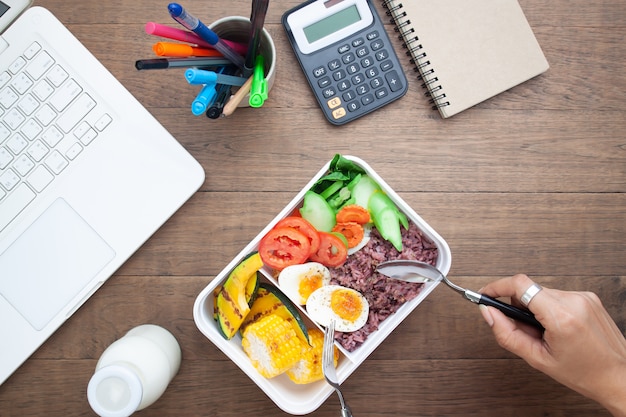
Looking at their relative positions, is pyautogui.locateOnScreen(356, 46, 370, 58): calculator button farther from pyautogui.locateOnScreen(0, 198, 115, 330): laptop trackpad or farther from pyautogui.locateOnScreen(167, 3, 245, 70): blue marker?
pyautogui.locateOnScreen(0, 198, 115, 330): laptop trackpad

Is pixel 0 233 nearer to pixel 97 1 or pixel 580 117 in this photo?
pixel 97 1

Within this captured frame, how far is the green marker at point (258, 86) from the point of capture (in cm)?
69

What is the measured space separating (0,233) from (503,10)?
0.87m

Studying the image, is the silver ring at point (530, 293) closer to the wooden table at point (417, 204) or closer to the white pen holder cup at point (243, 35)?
the wooden table at point (417, 204)

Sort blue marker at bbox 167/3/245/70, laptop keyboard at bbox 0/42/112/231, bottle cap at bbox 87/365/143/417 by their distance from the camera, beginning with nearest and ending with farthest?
blue marker at bbox 167/3/245/70 → bottle cap at bbox 87/365/143/417 → laptop keyboard at bbox 0/42/112/231

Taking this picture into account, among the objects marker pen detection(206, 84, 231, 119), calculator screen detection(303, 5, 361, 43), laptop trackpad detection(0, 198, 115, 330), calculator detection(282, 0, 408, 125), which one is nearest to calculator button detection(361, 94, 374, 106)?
calculator detection(282, 0, 408, 125)

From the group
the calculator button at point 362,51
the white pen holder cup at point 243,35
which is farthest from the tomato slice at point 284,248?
the calculator button at point 362,51

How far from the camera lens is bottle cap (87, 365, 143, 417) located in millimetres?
692

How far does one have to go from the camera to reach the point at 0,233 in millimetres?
812

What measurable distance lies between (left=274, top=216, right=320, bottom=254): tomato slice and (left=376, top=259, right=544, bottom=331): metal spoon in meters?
0.10

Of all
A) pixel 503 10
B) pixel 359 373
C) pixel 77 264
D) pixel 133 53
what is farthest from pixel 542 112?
pixel 77 264

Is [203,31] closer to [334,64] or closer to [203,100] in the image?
[203,100]

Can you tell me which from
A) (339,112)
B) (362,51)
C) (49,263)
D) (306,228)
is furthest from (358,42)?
(49,263)

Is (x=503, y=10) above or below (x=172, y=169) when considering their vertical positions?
below
